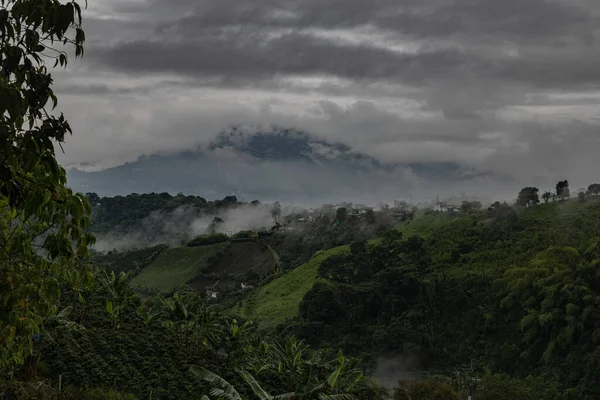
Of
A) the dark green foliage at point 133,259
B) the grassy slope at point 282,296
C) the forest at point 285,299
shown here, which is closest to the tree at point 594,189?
the forest at point 285,299

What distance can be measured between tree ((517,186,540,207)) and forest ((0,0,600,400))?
276 millimetres

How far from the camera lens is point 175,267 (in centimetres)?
9838

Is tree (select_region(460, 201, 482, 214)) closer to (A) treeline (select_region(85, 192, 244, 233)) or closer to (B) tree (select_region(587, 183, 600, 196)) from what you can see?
(B) tree (select_region(587, 183, 600, 196))

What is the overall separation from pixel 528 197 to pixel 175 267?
157 feet

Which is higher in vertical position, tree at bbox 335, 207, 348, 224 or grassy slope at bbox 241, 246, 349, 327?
tree at bbox 335, 207, 348, 224

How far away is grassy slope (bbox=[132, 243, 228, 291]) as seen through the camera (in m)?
92.2

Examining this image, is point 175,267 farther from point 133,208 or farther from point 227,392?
point 227,392

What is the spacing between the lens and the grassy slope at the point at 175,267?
92250mm

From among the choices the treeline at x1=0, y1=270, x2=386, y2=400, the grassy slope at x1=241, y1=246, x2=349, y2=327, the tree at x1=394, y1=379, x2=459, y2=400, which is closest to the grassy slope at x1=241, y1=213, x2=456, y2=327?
the grassy slope at x1=241, y1=246, x2=349, y2=327

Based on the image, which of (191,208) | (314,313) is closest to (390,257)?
(314,313)

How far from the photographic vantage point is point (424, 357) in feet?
185

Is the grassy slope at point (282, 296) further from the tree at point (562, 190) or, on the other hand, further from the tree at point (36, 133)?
the tree at point (36, 133)

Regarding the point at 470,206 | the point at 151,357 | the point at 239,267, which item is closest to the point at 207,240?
the point at 239,267

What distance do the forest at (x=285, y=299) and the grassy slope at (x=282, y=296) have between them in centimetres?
26
